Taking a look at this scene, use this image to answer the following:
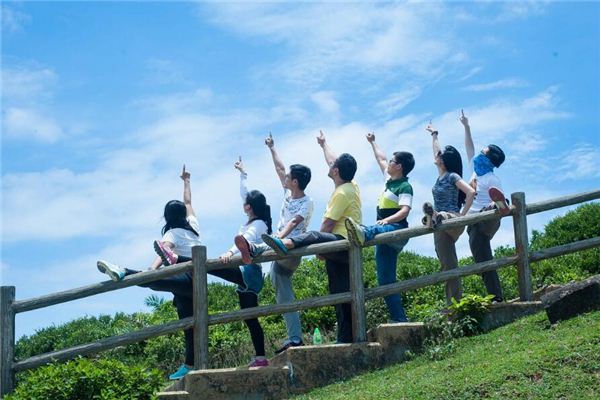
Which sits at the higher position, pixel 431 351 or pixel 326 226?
pixel 326 226

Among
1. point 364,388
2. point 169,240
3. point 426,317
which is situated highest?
point 169,240

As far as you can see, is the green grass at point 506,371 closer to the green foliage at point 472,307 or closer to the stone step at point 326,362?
the stone step at point 326,362

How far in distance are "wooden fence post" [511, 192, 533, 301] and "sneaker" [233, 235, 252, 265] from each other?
11.1 ft

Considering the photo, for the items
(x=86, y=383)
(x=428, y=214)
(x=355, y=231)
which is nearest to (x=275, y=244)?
(x=355, y=231)

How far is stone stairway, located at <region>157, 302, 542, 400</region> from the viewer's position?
10219mm

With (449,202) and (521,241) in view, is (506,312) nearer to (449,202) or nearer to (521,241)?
(521,241)

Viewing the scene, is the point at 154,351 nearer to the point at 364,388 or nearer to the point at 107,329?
the point at 107,329

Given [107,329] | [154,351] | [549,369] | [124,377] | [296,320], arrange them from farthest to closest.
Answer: [107,329] → [154,351] → [296,320] → [124,377] → [549,369]

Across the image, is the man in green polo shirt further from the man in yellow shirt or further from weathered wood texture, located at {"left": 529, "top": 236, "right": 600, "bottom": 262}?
weathered wood texture, located at {"left": 529, "top": 236, "right": 600, "bottom": 262}

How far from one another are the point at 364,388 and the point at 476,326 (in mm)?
1783

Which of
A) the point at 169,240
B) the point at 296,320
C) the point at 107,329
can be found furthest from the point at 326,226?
the point at 107,329

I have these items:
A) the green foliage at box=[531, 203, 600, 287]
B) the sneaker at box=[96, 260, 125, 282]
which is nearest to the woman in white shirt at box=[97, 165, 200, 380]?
the sneaker at box=[96, 260, 125, 282]

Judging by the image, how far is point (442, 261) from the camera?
451 inches

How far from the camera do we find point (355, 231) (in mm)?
10508
